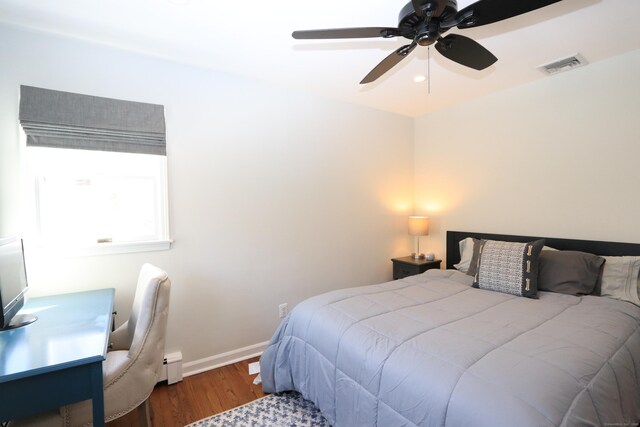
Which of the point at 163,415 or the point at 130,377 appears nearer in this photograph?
the point at 130,377

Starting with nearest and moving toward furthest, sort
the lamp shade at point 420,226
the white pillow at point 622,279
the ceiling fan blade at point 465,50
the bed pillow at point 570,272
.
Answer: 1. the ceiling fan blade at point 465,50
2. the white pillow at point 622,279
3. the bed pillow at point 570,272
4. the lamp shade at point 420,226

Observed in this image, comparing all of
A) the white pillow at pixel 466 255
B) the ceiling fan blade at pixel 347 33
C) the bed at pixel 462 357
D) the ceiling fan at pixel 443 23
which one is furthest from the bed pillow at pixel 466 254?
the ceiling fan blade at pixel 347 33

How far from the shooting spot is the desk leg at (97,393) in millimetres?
1184

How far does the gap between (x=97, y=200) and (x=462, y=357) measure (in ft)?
8.25

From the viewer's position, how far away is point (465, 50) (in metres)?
1.61

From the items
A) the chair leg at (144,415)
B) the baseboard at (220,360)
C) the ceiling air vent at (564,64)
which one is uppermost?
the ceiling air vent at (564,64)

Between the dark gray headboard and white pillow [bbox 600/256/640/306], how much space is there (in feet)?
0.39

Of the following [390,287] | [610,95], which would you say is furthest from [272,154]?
[610,95]

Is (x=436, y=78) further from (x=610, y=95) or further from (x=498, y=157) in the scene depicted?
(x=610, y=95)

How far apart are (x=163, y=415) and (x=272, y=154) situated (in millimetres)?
2111

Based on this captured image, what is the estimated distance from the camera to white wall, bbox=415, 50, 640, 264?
239cm

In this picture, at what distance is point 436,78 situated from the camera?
2770mm

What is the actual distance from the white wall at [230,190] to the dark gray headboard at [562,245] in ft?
2.70

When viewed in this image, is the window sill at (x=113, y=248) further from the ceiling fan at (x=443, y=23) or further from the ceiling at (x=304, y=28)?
the ceiling fan at (x=443, y=23)
